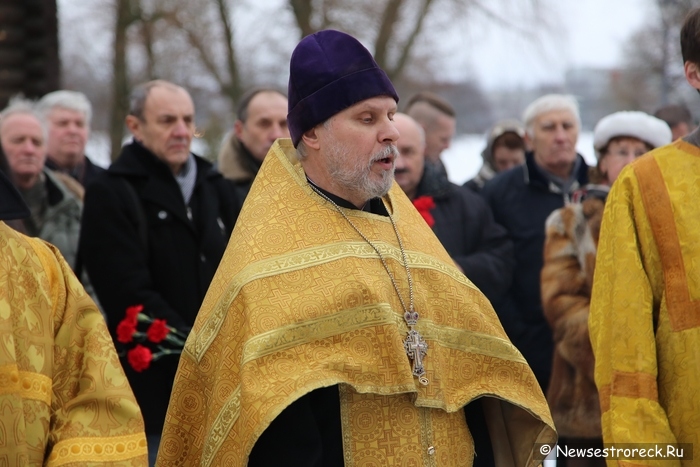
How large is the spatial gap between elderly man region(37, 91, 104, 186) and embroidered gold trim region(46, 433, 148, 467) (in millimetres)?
4372

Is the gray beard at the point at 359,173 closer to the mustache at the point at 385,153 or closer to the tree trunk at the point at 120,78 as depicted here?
the mustache at the point at 385,153

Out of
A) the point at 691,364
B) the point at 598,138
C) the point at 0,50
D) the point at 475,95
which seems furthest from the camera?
the point at 475,95

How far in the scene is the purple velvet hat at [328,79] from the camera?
3.61 metres

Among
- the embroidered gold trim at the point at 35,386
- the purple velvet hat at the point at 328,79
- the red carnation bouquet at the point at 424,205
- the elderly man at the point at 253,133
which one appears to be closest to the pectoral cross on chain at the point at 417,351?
the purple velvet hat at the point at 328,79

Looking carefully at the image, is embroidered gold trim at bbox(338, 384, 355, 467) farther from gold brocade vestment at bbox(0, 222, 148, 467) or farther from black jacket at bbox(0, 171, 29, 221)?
black jacket at bbox(0, 171, 29, 221)

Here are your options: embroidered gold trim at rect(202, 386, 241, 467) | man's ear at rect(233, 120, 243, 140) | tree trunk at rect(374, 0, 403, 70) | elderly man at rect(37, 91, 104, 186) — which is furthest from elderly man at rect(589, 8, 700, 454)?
tree trunk at rect(374, 0, 403, 70)

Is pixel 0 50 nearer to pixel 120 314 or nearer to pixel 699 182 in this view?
pixel 120 314

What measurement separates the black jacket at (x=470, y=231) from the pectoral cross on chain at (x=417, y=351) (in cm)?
230

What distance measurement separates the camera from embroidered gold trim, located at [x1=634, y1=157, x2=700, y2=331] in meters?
3.60

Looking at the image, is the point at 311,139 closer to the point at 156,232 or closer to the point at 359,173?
the point at 359,173

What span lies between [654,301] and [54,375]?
1913mm

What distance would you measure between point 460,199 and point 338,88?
2.55 m

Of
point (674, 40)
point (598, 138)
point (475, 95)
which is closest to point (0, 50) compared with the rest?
point (598, 138)

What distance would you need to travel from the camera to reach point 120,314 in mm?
5246
